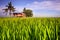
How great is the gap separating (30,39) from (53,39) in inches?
5.2

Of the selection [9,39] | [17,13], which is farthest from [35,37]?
[17,13]

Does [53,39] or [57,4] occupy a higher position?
[57,4]

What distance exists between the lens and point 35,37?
93 cm

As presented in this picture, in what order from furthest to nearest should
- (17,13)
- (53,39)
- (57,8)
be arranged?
(17,13) → (57,8) → (53,39)

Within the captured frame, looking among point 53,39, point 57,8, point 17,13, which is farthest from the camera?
point 17,13

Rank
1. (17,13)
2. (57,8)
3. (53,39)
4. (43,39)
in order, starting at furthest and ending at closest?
(17,13)
(57,8)
(53,39)
(43,39)

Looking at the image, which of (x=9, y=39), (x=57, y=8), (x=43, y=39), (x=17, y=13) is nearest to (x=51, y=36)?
(x=43, y=39)

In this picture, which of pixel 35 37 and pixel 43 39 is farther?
pixel 35 37

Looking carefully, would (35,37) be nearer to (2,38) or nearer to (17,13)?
(2,38)

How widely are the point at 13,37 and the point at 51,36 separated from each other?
23cm

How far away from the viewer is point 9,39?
34.6 inches

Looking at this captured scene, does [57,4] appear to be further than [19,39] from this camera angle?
Yes

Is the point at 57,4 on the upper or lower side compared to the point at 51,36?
upper

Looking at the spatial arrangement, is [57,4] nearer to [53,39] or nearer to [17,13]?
[17,13]
